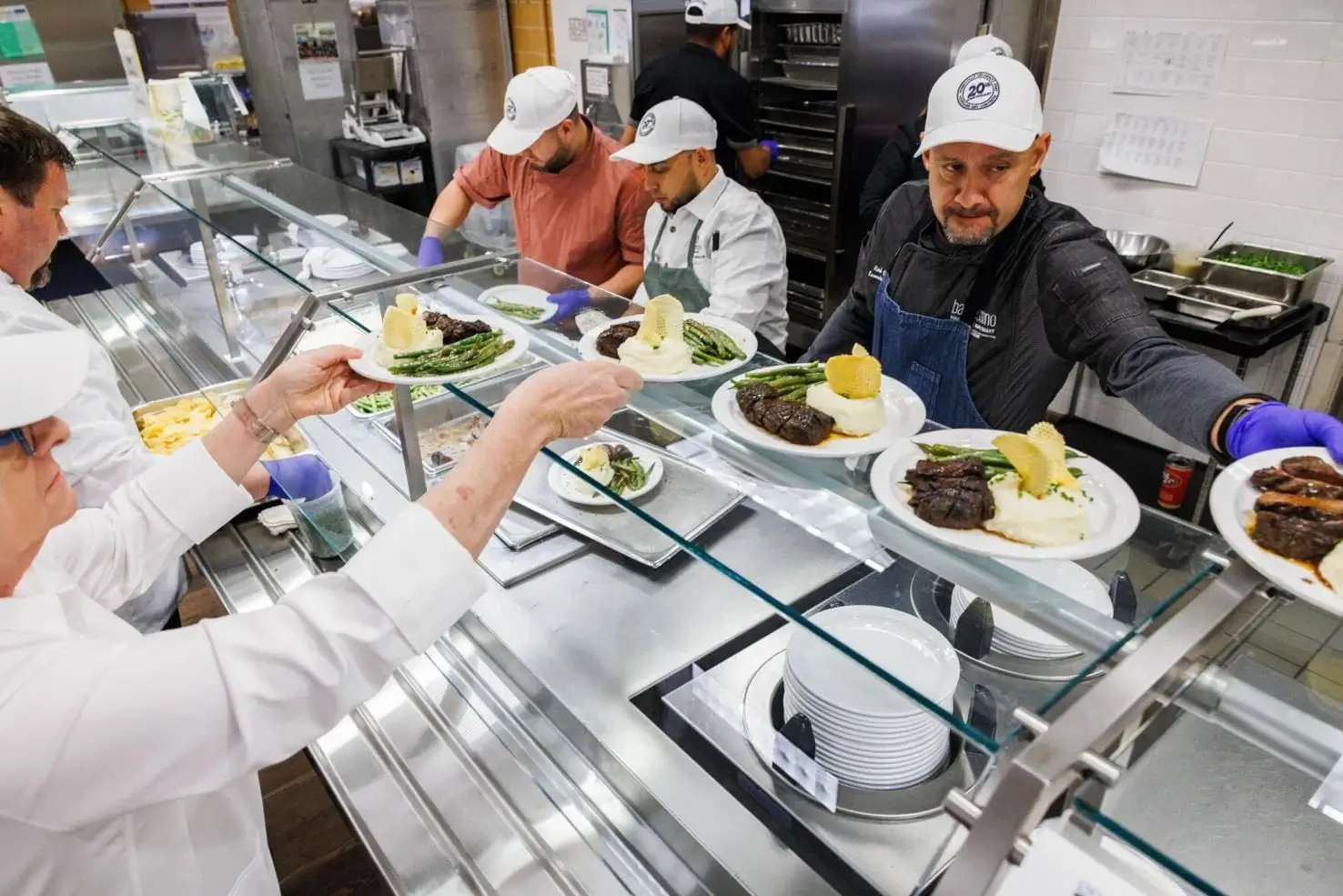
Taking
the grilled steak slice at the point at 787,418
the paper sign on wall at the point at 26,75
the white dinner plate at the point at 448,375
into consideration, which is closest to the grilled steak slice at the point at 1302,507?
the grilled steak slice at the point at 787,418

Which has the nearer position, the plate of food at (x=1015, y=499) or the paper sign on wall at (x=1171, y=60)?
the plate of food at (x=1015, y=499)

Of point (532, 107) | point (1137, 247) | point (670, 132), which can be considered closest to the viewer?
point (670, 132)

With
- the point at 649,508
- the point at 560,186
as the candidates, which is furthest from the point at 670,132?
the point at 649,508

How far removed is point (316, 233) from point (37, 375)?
4.83 feet

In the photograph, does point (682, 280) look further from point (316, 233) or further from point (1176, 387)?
point (1176, 387)

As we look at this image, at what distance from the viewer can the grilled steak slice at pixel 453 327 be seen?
1.91 meters

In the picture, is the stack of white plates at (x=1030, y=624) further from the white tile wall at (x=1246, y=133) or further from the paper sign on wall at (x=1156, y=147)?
the paper sign on wall at (x=1156, y=147)

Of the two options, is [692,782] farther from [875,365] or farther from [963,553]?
[875,365]

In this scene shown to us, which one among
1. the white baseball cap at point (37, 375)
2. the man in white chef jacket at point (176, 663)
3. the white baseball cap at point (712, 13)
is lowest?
the man in white chef jacket at point (176, 663)

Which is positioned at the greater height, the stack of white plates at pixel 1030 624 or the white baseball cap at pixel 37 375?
the white baseball cap at pixel 37 375

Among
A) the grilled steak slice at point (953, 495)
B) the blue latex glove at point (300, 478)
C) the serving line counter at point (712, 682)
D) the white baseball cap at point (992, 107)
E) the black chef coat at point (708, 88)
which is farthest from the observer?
the black chef coat at point (708, 88)

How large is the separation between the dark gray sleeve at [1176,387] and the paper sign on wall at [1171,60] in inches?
152

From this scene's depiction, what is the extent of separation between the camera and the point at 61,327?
2.61 metres

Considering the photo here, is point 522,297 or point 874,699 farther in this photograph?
point 522,297
